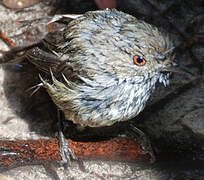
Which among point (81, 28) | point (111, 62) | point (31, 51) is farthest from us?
point (31, 51)

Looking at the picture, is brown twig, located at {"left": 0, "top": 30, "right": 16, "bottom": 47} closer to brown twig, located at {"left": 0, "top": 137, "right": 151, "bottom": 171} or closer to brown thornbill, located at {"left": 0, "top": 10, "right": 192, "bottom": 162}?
brown thornbill, located at {"left": 0, "top": 10, "right": 192, "bottom": 162}

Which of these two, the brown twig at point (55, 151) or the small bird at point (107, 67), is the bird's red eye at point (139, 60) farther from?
the brown twig at point (55, 151)

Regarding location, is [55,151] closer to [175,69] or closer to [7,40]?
[175,69]

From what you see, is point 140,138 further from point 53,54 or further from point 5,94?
point 5,94

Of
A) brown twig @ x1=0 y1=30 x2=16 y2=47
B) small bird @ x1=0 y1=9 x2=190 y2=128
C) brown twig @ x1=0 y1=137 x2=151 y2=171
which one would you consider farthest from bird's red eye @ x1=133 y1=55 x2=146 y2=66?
brown twig @ x1=0 y1=30 x2=16 y2=47

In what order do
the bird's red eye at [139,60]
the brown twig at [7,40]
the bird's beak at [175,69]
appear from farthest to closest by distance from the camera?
the brown twig at [7,40]
the bird's beak at [175,69]
the bird's red eye at [139,60]

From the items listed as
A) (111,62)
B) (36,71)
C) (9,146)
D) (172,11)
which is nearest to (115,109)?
(111,62)

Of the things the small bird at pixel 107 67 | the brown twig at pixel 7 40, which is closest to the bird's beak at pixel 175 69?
the small bird at pixel 107 67

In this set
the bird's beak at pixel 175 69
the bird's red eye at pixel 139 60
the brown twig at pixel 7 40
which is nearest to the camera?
the bird's red eye at pixel 139 60
